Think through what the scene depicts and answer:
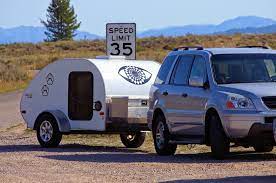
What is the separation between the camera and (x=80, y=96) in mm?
19047

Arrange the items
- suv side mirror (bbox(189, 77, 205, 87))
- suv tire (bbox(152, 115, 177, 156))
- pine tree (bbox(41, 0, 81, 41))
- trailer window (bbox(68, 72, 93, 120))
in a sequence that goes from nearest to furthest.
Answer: suv side mirror (bbox(189, 77, 205, 87))
suv tire (bbox(152, 115, 177, 156))
trailer window (bbox(68, 72, 93, 120))
pine tree (bbox(41, 0, 81, 41))

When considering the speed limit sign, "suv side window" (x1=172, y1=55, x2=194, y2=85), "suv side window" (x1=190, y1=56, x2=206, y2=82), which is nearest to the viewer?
"suv side window" (x1=190, y1=56, x2=206, y2=82)

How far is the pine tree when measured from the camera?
118m

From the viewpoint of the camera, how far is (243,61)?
15594 mm

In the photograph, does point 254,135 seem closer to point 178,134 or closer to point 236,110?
point 236,110

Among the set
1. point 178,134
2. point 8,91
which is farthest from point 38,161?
point 8,91

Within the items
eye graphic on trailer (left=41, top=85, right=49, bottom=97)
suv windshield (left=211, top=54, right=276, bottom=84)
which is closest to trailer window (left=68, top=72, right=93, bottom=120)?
eye graphic on trailer (left=41, top=85, right=49, bottom=97)

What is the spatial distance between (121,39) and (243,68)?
6.58 m

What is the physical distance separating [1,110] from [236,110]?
781 inches

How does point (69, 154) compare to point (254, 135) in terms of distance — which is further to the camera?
point (69, 154)

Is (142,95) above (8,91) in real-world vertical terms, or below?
above

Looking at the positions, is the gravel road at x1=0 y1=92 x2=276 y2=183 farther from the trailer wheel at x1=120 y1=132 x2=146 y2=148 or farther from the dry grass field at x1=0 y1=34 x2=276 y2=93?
→ the dry grass field at x1=0 y1=34 x2=276 y2=93

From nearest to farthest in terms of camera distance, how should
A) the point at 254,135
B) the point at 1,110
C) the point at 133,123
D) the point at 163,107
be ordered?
the point at 254,135
the point at 163,107
the point at 133,123
the point at 1,110

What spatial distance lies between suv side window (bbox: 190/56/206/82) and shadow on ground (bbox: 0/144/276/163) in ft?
4.87
